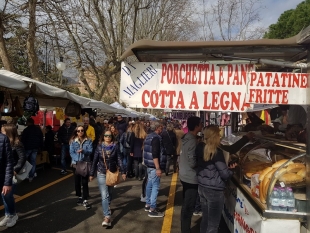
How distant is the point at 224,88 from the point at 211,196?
1437 millimetres

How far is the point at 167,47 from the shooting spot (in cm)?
338

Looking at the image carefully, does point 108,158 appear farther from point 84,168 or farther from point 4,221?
point 4,221

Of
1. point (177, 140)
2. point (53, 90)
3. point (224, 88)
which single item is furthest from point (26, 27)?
point (224, 88)

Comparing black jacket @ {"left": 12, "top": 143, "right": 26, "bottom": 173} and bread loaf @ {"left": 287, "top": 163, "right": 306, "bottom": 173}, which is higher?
bread loaf @ {"left": 287, "top": 163, "right": 306, "bottom": 173}

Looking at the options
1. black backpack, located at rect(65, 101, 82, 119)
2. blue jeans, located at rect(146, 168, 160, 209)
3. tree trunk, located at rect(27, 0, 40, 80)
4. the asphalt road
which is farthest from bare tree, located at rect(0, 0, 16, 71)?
blue jeans, located at rect(146, 168, 160, 209)

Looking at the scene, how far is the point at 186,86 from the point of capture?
348cm

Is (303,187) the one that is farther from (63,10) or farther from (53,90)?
(63,10)

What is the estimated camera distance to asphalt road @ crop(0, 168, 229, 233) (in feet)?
17.1

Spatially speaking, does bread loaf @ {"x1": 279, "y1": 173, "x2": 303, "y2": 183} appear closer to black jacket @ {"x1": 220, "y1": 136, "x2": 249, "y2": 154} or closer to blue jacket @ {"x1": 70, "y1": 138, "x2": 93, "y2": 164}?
black jacket @ {"x1": 220, "y1": 136, "x2": 249, "y2": 154}

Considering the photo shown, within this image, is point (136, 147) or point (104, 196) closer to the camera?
point (104, 196)

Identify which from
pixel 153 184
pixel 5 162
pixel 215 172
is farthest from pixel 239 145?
pixel 5 162

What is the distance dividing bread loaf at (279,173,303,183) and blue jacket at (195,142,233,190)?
67 centimetres

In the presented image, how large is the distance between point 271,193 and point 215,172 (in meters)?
0.83

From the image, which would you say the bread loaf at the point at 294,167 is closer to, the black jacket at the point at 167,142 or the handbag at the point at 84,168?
the handbag at the point at 84,168
